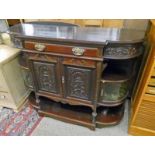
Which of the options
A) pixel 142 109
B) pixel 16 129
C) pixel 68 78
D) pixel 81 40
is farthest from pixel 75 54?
pixel 16 129

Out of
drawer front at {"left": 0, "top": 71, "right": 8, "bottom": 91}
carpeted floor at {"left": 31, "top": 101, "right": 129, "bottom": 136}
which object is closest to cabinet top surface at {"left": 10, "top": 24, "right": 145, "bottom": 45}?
drawer front at {"left": 0, "top": 71, "right": 8, "bottom": 91}

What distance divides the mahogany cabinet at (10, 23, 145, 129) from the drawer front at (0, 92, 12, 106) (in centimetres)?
32

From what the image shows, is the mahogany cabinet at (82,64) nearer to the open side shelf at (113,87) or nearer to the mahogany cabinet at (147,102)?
the open side shelf at (113,87)

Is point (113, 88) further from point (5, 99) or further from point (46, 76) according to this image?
point (5, 99)

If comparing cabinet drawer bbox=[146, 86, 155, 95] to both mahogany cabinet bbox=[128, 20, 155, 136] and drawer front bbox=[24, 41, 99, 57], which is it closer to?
mahogany cabinet bbox=[128, 20, 155, 136]

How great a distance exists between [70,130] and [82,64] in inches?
30.0

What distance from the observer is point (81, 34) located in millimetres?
1237

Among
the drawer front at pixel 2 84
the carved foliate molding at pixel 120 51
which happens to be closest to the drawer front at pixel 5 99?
the drawer front at pixel 2 84

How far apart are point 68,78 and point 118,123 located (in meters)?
0.76

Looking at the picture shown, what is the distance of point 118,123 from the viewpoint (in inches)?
63.0

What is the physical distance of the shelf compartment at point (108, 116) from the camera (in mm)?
1522

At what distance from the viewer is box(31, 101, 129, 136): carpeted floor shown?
1.52m

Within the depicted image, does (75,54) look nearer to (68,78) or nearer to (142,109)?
(68,78)
